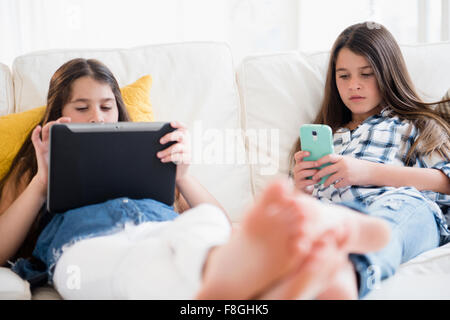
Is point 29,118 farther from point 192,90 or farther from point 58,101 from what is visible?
point 192,90

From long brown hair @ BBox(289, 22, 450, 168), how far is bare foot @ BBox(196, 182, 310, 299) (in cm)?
85

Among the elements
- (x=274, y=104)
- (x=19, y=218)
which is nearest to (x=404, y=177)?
(x=274, y=104)

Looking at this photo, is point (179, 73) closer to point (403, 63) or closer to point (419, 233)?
point (403, 63)

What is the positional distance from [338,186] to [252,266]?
70cm

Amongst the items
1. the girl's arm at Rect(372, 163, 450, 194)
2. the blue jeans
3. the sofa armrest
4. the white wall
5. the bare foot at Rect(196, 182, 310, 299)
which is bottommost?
the sofa armrest

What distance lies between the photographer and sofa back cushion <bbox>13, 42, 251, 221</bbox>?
1479 mm

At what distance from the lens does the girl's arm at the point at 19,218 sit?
3.40 ft

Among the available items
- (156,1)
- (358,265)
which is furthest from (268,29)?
(358,265)

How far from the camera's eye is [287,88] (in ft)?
5.20

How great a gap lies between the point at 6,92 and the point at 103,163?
2.35ft

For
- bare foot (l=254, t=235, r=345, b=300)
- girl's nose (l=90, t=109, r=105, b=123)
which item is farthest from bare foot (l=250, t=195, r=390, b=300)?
girl's nose (l=90, t=109, r=105, b=123)

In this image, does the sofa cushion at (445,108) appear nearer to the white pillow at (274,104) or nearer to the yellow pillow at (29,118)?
the white pillow at (274,104)

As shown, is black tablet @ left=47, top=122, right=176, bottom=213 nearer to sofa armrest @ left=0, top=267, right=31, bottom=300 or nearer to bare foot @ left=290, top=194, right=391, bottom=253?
sofa armrest @ left=0, top=267, right=31, bottom=300

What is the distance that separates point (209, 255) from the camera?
2.21 ft
